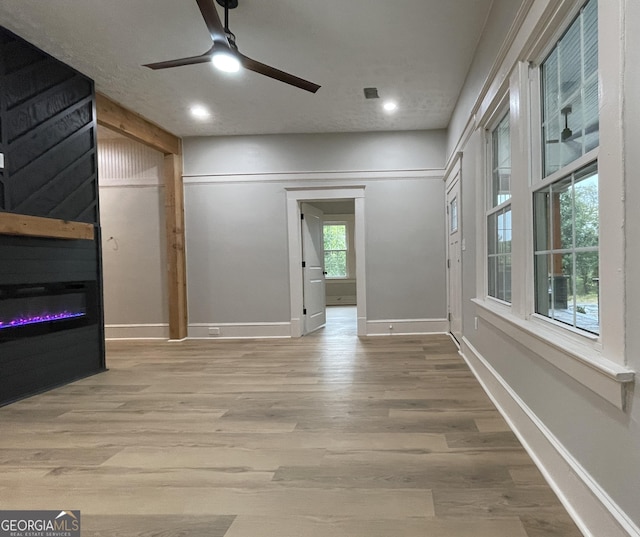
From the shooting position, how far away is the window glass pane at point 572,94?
1500 mm

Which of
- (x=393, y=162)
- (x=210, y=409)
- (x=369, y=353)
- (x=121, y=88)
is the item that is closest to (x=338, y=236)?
(x=393, y=162)

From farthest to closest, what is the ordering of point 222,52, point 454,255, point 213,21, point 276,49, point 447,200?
point 447,200 < point 454,255 < point 276,49 < point 222,52 < point 213,21

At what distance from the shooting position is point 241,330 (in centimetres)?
536

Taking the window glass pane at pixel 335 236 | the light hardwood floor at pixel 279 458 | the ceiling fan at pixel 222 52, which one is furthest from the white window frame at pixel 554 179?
the window glass pane at pixel 335 236

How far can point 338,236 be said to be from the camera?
32.0 feet

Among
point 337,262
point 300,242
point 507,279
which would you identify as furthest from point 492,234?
point 337,262

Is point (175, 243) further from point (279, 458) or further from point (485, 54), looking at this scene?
point (485, 54)

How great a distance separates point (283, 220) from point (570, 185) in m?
4.00

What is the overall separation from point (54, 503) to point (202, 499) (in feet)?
2.12

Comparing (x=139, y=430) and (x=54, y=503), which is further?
(x=139, y=430)

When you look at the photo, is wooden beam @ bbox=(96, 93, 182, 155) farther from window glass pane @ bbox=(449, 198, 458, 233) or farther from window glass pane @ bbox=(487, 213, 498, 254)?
window glass pane @ bbox=(487, 213, 498, 254)

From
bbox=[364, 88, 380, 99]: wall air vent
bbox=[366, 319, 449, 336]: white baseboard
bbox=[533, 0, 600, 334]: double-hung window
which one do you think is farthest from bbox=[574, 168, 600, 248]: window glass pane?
bbox=[366, 319, 449, 336]: white baseboard

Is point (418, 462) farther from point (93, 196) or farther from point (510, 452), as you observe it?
point (93, 196)

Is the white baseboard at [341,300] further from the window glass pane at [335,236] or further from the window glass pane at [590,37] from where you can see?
the window glass pane at [590,37]
